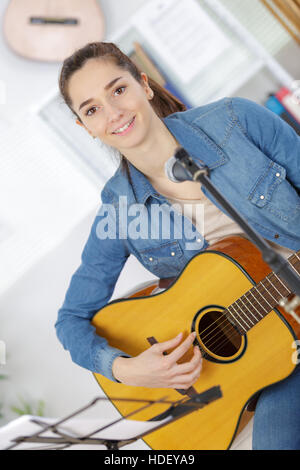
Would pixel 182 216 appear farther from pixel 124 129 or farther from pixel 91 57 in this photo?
pixel 91 57

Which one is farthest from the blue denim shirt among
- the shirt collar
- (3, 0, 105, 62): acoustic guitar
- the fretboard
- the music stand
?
(3, 0, 105, 62): acoustic guitar

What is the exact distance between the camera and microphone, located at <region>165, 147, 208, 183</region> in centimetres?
83

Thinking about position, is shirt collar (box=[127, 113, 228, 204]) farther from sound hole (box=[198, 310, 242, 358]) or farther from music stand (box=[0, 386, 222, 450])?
music stand (box=[0, 386, 222, 450])

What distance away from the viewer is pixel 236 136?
4.32 feet

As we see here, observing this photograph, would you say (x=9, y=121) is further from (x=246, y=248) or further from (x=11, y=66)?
(x=246, y=248)

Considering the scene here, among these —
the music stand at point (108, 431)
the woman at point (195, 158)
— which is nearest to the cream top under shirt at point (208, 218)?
the woman at point (195, 158)

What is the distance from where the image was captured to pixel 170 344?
4.32 ft

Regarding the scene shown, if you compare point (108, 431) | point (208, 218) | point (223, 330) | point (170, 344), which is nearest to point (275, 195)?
point (208, 218)

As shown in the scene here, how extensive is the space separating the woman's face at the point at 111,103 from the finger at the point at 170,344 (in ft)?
1.79

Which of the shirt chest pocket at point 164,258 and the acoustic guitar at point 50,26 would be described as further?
the acoustic guitar at point 50,26

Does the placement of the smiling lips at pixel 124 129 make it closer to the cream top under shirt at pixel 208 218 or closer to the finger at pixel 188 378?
the cream top under shirt at pixel 208 218

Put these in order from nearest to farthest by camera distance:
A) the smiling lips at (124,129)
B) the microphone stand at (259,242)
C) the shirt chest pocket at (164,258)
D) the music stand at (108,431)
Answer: the microphone stand at (259,242) < the music stand at (108,431) < the smiling lips at (124,129) < the shirt chest pocket at (164,258)

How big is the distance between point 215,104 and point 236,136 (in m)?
0.13

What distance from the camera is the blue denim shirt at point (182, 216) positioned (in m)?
1.30
